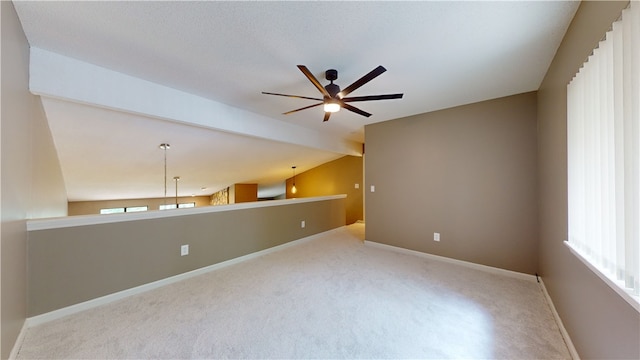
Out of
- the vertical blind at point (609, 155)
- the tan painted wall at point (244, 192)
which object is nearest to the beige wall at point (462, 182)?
the vertical blind at point (609, 155)

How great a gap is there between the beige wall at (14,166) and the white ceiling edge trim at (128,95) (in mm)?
121

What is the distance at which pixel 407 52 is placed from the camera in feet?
6.42

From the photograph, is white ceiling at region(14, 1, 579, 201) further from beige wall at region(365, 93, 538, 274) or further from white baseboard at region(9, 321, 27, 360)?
white baseboard at region(9, 321, 27, 360)

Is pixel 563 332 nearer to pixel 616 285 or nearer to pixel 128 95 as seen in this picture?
pixel 616 285

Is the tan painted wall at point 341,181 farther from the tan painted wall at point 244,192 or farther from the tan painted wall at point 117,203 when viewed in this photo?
the tan painted wall at point 117,203

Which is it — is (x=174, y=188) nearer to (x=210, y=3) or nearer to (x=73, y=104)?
(x=73, y=104)

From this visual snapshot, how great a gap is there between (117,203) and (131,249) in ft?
17.4

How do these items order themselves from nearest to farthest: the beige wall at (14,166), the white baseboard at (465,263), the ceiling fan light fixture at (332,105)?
the beige wall at (14,166), the ceiling fan light fixture at (332,105), the white baseboard at (465,263)

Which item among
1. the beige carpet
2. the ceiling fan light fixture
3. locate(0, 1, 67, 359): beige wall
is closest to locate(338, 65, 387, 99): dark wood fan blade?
the ceiling fan light fixture

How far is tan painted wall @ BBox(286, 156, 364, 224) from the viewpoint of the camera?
6.91 m

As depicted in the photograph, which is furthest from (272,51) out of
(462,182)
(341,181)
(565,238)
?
(341,181)

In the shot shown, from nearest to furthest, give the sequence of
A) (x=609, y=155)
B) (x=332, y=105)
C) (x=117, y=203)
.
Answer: (x=609, y=155)
(x=332, y=105)
(x=117, y=203)

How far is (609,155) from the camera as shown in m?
1.27

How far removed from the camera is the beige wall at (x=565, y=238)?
1.15 metres
